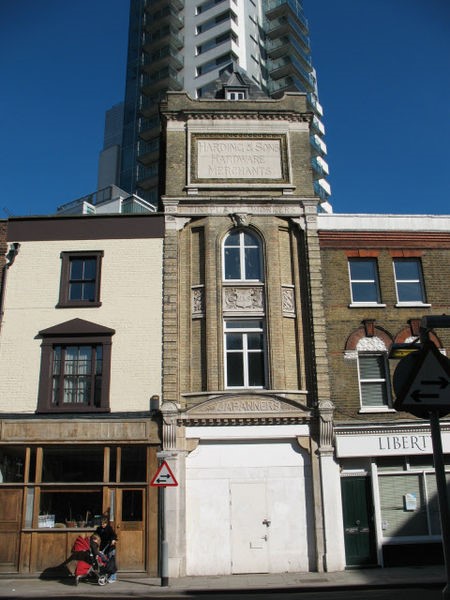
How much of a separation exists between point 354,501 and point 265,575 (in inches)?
137

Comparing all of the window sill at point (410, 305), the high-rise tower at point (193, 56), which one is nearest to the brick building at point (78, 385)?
the window sill at point (410, 305)

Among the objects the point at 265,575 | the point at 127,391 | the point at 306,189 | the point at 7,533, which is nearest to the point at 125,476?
the point at 127,391

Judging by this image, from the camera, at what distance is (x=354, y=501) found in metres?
18.3

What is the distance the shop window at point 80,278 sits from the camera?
20.1 m

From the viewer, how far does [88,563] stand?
53.0 ft

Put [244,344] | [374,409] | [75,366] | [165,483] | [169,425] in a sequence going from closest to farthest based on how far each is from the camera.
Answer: [165,483], [169,425], [374,409], [75,366], [244,344]

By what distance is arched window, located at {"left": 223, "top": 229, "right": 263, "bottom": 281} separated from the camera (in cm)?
2050

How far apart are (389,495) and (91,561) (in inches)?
354

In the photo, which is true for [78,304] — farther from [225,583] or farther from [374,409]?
[374,409]

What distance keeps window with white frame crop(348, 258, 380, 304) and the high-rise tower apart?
133ft

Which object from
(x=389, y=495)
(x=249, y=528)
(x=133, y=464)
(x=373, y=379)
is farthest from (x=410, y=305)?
(x=133, y=464)

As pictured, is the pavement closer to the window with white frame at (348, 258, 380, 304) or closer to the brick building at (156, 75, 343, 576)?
the brick building at (156, 75, 343, 576)

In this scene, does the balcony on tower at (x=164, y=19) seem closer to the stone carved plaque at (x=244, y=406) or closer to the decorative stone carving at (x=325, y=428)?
the stone carved plaque at (x=244, y=406)

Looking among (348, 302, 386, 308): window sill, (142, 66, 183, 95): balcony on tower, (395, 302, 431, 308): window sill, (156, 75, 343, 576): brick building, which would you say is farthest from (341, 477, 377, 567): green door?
(142, 66, 183, 95): balcony on tower
